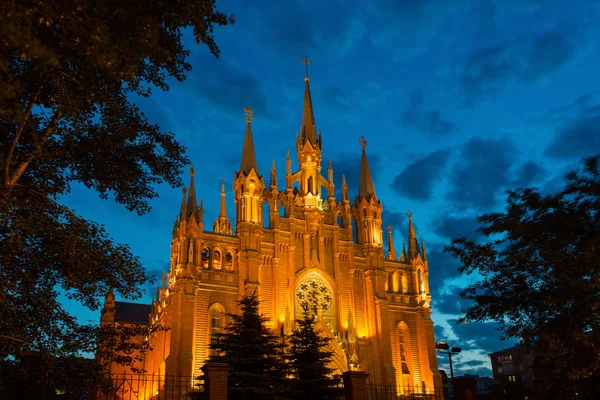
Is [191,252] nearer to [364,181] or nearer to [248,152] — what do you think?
[248,152]

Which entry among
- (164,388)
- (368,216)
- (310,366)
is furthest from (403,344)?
(310,366)

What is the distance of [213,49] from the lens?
14562mm

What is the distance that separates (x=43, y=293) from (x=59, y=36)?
5504mm

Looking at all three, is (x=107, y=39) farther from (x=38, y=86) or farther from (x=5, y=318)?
(x=5, y=318)

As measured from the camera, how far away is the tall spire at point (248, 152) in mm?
44250

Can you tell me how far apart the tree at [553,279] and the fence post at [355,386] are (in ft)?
17.9

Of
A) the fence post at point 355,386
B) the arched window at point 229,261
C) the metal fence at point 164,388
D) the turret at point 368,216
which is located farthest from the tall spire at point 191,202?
the fence post at point 355,386

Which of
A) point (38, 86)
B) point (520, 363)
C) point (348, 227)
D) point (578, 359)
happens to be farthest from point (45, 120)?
point (520, 363)

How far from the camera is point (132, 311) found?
6322 cm

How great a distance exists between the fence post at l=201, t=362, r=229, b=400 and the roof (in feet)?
156

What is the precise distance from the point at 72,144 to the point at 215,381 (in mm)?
7417

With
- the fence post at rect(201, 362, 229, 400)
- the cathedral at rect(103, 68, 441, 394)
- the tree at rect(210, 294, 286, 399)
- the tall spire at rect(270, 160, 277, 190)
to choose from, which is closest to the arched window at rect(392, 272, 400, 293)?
the cathedral at rect(103, 68, 441, 394)

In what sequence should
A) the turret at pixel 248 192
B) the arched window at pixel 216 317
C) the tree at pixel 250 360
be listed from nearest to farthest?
the tree at pixel 250 360 < the arched window at pixel 216 317 < the turret at pixel 248 192

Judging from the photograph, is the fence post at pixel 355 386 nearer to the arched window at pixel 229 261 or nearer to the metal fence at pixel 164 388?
the metal fence at pixel 164 388
